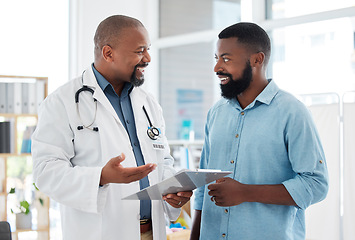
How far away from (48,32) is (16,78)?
826mm

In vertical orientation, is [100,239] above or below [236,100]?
below

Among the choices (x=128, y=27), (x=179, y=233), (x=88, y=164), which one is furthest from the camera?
(x=179, y=233)

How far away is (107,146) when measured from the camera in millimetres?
1836

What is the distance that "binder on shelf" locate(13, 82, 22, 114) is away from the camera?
3926mm

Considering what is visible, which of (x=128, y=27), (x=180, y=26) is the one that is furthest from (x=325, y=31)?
(x=128, y=27)

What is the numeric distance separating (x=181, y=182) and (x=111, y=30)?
0.84 metres

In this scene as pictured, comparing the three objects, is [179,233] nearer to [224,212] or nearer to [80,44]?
[224,212]

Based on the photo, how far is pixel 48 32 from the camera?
182 inches

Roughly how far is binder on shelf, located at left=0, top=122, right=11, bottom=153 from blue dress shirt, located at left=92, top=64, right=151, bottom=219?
2.16 m

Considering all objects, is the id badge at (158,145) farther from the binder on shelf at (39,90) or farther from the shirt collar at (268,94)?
the binder on shelf at (39,90)

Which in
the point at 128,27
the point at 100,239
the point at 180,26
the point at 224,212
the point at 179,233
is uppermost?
the point at 180,26

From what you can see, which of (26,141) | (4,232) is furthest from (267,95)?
(26,141)

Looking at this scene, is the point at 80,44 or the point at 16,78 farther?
the point at 80,44

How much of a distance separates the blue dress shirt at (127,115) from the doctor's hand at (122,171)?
33 centimetres
